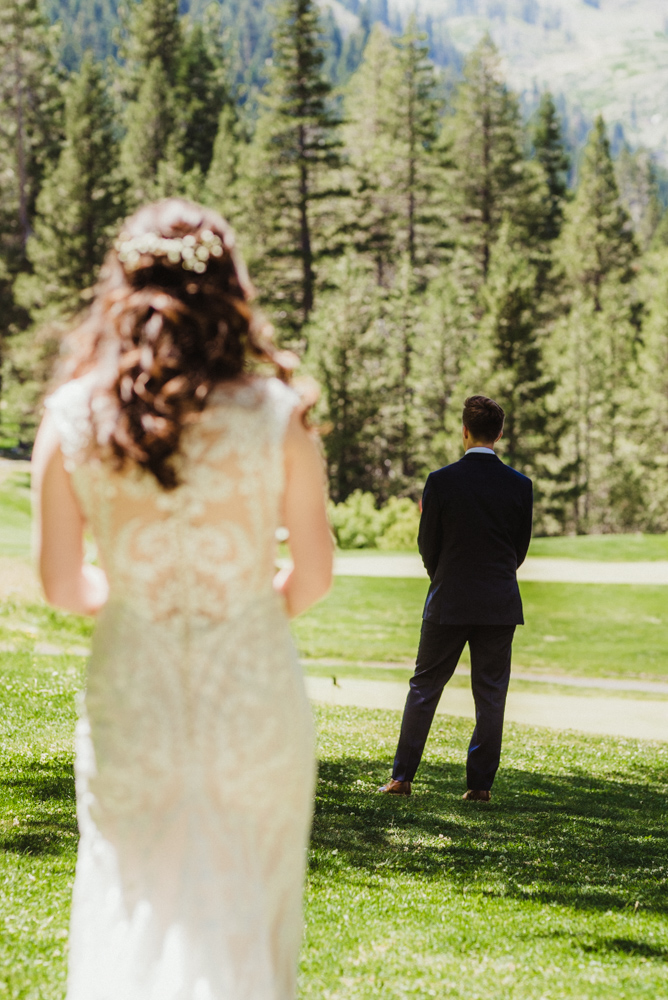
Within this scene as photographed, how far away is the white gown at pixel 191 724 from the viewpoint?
2143 mm

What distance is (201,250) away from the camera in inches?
84.5

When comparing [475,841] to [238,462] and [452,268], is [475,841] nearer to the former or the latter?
[238,462]

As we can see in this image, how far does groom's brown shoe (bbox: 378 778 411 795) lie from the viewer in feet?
20.0

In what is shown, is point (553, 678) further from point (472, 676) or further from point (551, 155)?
point (551, 155)

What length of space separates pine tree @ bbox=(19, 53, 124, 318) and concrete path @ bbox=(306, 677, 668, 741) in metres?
33.4

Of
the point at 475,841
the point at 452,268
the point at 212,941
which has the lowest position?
the point at 475,841

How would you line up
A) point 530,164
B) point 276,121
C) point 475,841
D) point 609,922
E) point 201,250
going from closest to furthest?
point 201,250 → point 609,922 → point 475,841 → point 276,121 → point 530,164

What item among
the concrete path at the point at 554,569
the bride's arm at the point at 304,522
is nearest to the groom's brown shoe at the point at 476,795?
the bride's arm at the point at 304,522

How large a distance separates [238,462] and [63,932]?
2.56 meters

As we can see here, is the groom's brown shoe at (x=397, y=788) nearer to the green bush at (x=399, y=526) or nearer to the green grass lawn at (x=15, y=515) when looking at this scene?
the green grass lawn at (x=15, y=515)

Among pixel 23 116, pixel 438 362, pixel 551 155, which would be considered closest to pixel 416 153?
pixel 438 362

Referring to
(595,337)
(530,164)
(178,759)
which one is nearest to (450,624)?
(178,759)

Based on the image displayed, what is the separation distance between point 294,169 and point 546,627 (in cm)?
3045

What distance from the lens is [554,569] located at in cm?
1959
